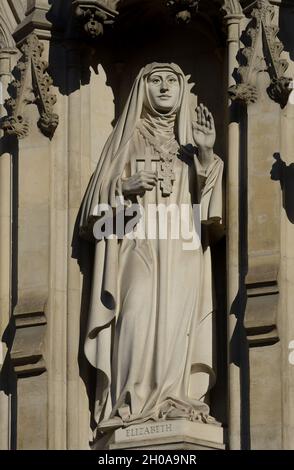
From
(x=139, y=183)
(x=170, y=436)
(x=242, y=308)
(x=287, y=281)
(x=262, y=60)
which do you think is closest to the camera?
(x=170, y=436)

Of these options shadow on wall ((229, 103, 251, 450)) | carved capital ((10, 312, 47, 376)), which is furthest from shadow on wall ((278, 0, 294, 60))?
carved capital ((10, 312, 47, 376))

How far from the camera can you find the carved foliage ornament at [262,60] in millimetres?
24594

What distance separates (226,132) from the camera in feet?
81.9

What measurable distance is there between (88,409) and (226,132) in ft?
8.86

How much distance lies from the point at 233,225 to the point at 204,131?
2.97ft

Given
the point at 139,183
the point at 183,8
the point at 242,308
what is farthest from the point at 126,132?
the point at 242,308

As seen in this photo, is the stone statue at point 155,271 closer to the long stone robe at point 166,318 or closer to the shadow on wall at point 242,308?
the long stone robe at point 166,318

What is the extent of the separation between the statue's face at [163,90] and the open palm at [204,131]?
0.47 meters

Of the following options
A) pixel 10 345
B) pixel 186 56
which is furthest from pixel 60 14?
pixel 10 345

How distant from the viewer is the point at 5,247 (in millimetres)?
25438

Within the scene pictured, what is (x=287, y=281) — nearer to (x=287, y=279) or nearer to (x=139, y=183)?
(x=287, y=279)

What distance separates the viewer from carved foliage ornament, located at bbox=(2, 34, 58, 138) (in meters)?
25.4

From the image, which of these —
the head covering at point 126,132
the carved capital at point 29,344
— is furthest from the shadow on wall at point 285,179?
the carved capital at point 29,344

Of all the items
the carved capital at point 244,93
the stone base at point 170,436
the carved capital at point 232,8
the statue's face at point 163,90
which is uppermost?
the carved capital at point 232,8
